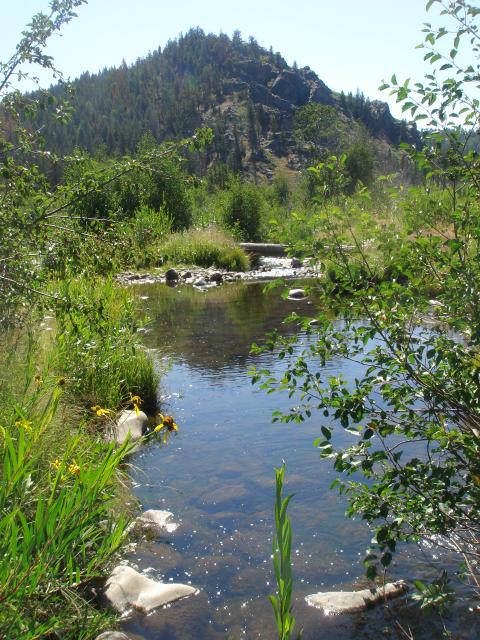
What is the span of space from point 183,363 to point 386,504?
718cm

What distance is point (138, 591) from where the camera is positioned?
3.68 meters

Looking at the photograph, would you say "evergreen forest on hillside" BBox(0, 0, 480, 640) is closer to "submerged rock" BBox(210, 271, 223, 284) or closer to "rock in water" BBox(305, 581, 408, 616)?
"rock in water" BBox(305, 581, 408, 616)

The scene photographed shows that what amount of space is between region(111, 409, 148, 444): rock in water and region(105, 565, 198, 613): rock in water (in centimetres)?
187

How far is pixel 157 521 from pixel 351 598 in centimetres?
162

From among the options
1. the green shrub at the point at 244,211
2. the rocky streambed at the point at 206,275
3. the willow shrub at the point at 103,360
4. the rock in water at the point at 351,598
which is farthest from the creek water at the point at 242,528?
the green shrub at the point at 244,211

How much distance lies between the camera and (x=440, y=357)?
281 cm

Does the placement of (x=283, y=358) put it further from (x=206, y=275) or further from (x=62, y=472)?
(x=206, y=275)

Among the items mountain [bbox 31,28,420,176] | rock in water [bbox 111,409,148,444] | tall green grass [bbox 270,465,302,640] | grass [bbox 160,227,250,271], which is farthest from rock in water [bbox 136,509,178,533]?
mountain [bbox 31,28,420,176]

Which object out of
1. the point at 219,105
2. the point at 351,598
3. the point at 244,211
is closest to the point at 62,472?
the point at 351,598

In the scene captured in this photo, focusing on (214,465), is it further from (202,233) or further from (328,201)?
(202,233)

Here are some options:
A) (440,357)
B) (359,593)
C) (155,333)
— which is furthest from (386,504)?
(155,333)

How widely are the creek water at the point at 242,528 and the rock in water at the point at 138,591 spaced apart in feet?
0.22

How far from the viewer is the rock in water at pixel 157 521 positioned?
460 centimetres

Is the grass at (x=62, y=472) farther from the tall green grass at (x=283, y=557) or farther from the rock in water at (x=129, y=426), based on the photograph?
the tall green grass at (x=283, y=557)
